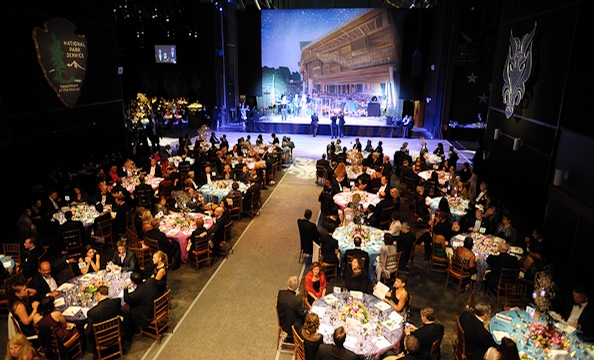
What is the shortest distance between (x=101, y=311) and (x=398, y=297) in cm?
447

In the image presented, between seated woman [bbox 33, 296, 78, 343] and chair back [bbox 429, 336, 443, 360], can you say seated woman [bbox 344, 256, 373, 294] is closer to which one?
chair back [bbox 429, 336, 443, 360]

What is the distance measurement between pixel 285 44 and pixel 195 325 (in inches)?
899

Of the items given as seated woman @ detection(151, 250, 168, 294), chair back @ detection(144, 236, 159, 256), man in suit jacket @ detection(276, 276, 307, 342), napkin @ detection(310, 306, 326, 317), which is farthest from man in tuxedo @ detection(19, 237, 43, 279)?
napkin @ detection(310, 306, 326, 317)

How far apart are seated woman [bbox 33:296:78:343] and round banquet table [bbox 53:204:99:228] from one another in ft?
12.2

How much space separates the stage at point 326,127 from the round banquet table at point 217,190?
1377 centimetres

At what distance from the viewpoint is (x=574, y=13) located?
357 inches

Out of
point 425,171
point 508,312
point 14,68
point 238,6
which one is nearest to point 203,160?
point 14,68

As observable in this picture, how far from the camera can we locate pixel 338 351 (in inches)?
197

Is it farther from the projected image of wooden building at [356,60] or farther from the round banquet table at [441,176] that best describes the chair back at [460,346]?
the projected image of wooden building at [356,60]

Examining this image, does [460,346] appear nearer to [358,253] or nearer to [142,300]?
[358,253]

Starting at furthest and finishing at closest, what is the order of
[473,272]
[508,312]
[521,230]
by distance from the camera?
[521,230], [473,272], [508,312]

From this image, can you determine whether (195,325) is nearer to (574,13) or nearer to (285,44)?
(574,13)

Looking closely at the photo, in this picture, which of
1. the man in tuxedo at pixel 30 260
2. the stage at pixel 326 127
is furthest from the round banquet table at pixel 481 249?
the stage at pixel 326 127

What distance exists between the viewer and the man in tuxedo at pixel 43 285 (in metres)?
6.39
